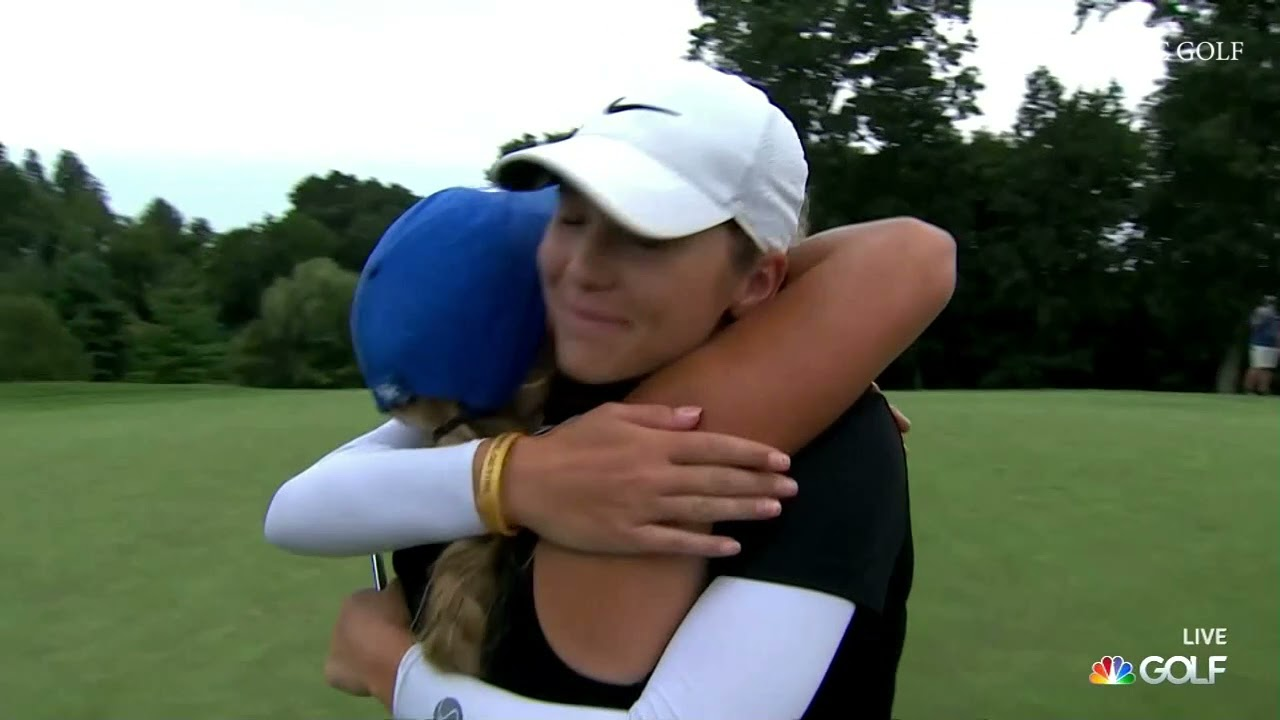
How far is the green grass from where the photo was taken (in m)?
2.66

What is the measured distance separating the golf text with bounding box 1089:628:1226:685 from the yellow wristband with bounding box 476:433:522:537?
6.66 ft

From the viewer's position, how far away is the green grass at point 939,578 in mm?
2662

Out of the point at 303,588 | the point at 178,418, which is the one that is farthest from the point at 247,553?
the point at 178,418

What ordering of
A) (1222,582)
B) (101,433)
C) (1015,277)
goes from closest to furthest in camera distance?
1. (1222,582)
2. (101,433)
3. (1015,277)

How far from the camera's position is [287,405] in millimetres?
8273

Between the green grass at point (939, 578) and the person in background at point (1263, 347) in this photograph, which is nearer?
the green grass at point (939, 578)

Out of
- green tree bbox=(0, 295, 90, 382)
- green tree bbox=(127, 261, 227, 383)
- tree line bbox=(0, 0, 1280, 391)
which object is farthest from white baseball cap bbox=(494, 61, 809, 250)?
green tree bbox=(127, 261, 227, 383)

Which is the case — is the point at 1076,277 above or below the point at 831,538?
below

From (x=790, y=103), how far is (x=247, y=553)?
1902 centimetres

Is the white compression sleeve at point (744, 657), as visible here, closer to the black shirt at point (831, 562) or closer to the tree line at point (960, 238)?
the black shirt at point (831, 562)

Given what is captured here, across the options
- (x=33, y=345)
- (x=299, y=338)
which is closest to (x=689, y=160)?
(x=33, y=345)

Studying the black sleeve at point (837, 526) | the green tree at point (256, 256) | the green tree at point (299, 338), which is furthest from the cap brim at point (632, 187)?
the green tree at point (256, 256)

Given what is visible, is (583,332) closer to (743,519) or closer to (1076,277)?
(743,519)

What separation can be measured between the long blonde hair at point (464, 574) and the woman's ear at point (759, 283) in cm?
20
